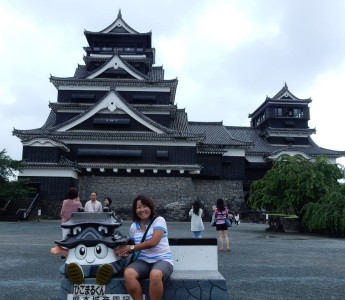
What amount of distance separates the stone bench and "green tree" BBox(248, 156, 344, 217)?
1341 centimetres

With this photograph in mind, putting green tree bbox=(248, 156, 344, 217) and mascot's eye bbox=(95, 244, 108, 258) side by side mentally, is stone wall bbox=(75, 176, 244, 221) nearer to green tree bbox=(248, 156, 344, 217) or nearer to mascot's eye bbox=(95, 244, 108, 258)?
green tree bbox=(248, 156, 344, 217)

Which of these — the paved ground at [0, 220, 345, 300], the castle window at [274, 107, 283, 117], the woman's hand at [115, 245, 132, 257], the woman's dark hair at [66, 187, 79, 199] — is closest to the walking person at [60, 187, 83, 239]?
the woman's dark hair at [66, 187, 79, 199]

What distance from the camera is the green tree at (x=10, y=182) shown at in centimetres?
2201

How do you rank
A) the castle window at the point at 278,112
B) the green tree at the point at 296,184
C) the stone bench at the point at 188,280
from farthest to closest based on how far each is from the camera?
the castle window at the point at 278,112
the green tree at the point at 296,184
the stone bench at the point at 188,280

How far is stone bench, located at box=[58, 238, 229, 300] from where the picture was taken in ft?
11.9

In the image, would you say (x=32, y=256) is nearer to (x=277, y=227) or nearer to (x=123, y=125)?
(x=277, y=227)

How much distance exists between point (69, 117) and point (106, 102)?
4132 millimetres

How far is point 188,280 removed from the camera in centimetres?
382

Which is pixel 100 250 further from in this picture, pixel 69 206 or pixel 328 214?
pixel 328 214

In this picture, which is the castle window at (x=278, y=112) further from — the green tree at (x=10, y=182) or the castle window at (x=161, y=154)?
the green tree at (x=10, y=182)

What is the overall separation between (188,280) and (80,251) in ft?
3.72

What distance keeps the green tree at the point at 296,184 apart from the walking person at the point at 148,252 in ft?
45.5

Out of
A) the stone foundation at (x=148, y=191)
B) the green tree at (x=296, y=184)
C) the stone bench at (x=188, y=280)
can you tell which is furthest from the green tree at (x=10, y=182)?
the stone bench at (x=188, y=280)

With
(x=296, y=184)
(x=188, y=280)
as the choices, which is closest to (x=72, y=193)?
(x=188, y=280)
